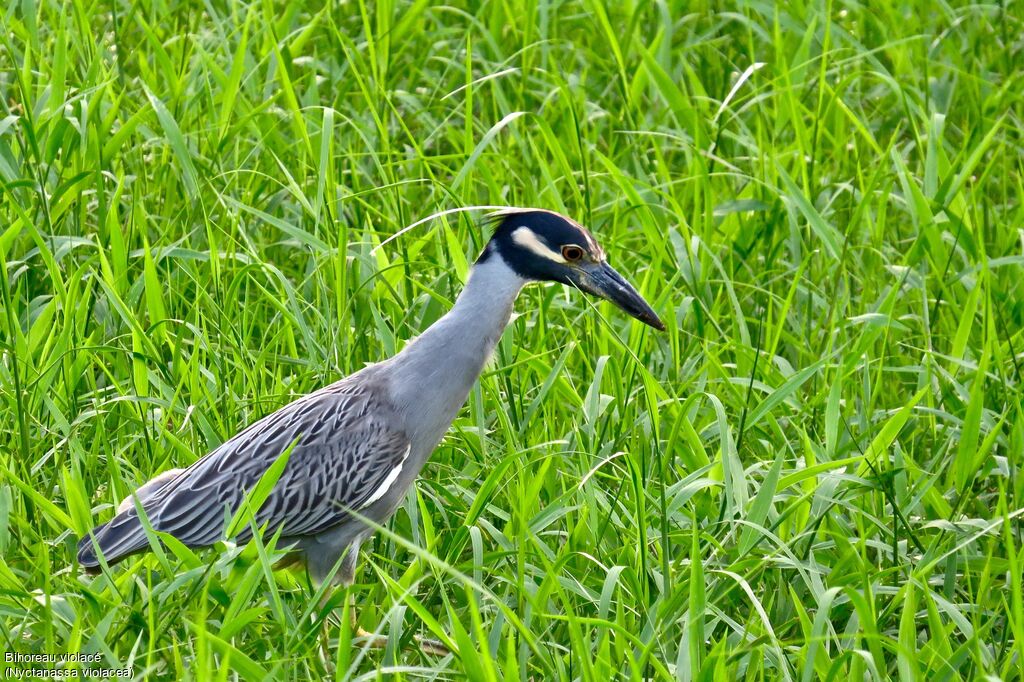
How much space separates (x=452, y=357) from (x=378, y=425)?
0.98 feet

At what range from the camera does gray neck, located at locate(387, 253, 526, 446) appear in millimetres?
4465

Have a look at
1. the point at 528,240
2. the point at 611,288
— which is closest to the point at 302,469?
the point at 528,240

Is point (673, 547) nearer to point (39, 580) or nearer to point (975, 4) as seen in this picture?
point (39, 580)

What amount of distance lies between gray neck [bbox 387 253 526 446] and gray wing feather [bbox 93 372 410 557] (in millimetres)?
71

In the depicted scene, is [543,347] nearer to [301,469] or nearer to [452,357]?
[452,357]

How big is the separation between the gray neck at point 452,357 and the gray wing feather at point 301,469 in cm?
7

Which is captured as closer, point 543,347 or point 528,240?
point 528,240

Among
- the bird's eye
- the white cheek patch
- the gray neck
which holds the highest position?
the white cheek patch

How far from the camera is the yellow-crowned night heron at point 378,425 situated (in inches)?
171

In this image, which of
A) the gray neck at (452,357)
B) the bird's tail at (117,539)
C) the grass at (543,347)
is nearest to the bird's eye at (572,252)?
the gray neck at (452,357)

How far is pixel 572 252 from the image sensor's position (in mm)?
4508

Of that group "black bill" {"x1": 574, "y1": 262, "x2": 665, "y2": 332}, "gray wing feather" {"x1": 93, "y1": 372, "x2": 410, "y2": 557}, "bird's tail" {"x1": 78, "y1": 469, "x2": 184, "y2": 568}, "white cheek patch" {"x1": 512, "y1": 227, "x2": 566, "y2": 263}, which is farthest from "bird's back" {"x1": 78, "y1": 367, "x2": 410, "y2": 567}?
"black bill" {"x1": 574, "y1": 262, "x2": 665, "y2": 332}

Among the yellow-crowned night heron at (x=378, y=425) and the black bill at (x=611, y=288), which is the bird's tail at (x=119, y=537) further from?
the black bill at (x=611, y=288)

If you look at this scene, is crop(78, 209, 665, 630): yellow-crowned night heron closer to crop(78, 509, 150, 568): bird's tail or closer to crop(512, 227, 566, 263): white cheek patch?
crop(512, 227, 566, 263): white cheek patch
